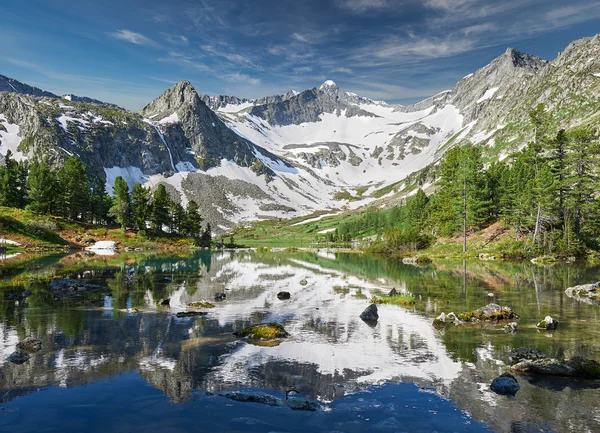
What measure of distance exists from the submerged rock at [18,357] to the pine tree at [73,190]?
124 metres

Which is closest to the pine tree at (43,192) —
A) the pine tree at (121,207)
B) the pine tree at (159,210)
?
the pine tree at (121,207)

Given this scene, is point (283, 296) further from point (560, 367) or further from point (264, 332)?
point (560, 367)

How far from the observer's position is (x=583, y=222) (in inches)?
3285

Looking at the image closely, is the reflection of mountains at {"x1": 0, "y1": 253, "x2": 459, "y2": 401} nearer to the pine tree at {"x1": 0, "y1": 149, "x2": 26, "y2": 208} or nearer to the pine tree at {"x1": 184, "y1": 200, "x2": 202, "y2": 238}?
the pine tree at {"x1": 0, "y1": 149, "x2": 26, "y2": 208}

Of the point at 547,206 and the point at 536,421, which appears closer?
the point at 536,421

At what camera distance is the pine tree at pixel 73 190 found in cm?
12838

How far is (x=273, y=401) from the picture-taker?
15375 mm

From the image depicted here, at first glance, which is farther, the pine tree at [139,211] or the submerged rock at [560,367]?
the pine tree at [139,211]

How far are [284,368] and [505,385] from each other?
9373 mm

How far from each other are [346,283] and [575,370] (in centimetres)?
3651

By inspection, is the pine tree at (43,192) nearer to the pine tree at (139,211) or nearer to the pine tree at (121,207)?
the pine tree at (121,207)

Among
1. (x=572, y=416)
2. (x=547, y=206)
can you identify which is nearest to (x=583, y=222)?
(x=547, y=206)

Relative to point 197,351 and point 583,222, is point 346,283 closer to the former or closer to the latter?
point 197,351

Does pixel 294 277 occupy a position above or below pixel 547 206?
below
